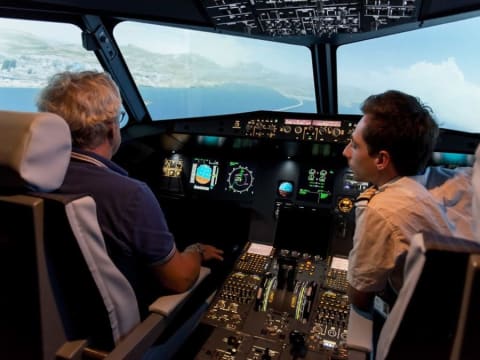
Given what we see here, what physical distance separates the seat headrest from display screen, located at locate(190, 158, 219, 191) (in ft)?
4.85

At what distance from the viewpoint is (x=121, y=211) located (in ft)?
3.43

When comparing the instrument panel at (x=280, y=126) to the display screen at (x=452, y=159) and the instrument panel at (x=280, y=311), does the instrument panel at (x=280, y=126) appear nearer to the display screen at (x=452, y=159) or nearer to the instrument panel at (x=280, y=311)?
the display screen at (x=452, y=159)

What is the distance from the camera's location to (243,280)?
1734 millimetres

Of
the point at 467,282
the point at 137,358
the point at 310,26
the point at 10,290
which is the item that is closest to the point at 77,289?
the point at 10,290

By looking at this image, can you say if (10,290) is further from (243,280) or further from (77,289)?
(243,280)

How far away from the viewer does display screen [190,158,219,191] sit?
234 centimetres

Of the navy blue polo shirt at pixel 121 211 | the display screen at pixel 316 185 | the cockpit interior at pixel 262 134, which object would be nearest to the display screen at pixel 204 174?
the cockpit interior at pixel 262 134

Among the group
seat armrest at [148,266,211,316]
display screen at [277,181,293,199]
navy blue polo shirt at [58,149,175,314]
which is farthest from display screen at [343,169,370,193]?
navy blue polo shirt at [58,149,175,314]

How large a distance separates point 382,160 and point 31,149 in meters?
0.97

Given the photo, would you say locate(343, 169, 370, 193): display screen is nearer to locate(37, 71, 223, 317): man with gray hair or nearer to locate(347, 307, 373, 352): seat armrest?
locate(347, 307, 373, 352): seat armrest

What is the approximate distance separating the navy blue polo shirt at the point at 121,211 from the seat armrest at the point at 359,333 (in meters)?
0.60

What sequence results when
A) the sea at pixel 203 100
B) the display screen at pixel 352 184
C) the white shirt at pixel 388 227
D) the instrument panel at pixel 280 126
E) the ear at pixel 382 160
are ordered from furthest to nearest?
the sea at pixel 203 100
the display screen at pixel 352 184
the instrument panel at pixel 280 126
the ear at pixel 382 160
the white shirt at pixel 388 227

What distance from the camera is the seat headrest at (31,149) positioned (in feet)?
2.56

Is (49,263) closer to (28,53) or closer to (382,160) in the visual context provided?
(382,160)
